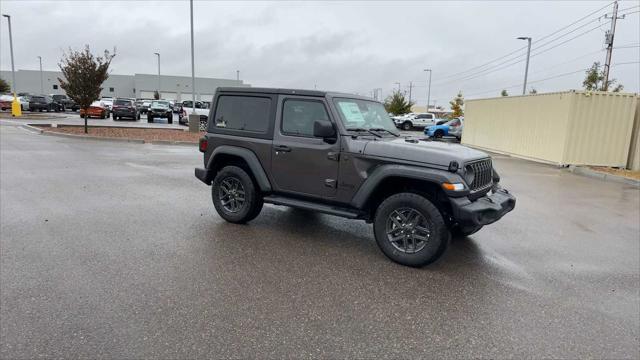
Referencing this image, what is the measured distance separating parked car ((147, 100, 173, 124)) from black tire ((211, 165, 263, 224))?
2856 cm

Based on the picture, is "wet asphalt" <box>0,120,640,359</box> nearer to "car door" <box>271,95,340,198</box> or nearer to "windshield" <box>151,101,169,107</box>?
"car door" <box>271,95,340,198</box>

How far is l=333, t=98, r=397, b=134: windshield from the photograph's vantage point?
5.68m

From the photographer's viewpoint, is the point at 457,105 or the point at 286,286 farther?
the point at 457,105

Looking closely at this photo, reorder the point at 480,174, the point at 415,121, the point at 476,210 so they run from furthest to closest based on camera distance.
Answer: the point at 415,121
the point at 480,174
the point at 476,210

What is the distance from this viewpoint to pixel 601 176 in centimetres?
1430

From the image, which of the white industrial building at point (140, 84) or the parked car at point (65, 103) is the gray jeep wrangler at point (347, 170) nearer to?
the parked car at point (65, 103)

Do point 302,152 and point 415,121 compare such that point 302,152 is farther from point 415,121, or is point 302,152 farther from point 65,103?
point 65,103

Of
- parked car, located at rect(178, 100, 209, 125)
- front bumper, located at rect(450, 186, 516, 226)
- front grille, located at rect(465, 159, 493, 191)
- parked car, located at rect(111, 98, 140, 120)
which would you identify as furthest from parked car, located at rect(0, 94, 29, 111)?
front bumper, located at rect(450, 186, 516, 226)

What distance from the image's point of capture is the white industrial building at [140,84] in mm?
91500

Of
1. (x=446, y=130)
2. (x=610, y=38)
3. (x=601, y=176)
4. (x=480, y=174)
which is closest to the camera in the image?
(x=480, y=174)

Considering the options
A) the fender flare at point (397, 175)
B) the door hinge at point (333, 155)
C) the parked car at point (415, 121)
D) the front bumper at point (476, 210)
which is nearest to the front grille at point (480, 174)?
the front bumper at point (476, 210)

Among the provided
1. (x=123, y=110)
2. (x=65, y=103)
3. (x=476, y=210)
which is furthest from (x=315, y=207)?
(x=65, y=103)

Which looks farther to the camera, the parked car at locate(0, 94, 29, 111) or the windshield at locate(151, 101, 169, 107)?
the parked car at locate(0, 94, 29, 111)

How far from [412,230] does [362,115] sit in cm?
176
